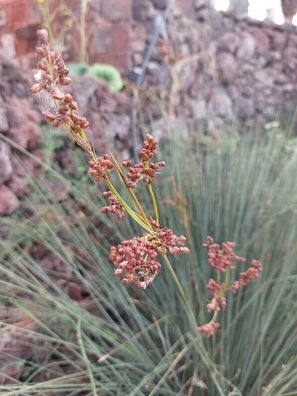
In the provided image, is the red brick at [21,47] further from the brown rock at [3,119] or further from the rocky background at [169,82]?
the brown rock at [3,119]

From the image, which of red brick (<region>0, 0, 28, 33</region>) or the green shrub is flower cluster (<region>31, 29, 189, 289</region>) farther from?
red brick (<region>0, 0, 28, 33</region>)

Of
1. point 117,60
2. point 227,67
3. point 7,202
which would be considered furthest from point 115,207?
point 227,67

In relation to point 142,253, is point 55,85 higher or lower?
higher

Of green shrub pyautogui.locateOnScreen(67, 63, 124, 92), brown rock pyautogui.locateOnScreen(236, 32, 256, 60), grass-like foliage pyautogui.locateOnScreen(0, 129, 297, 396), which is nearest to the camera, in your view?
grass-like foliage pyautogui.locateOnScreen(0, 129, 297, 396)

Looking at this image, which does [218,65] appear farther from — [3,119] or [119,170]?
[119,170]

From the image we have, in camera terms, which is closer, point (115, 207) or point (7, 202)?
point (115, 207)

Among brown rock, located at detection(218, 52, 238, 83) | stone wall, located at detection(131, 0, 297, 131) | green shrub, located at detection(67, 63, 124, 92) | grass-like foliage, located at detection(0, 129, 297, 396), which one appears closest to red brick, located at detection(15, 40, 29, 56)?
green shrub, located at detection(67, 63, 124, 92)

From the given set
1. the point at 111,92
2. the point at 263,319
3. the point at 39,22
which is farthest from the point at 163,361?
the point at 39,22

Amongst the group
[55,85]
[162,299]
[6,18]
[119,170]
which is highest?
[55,85]
